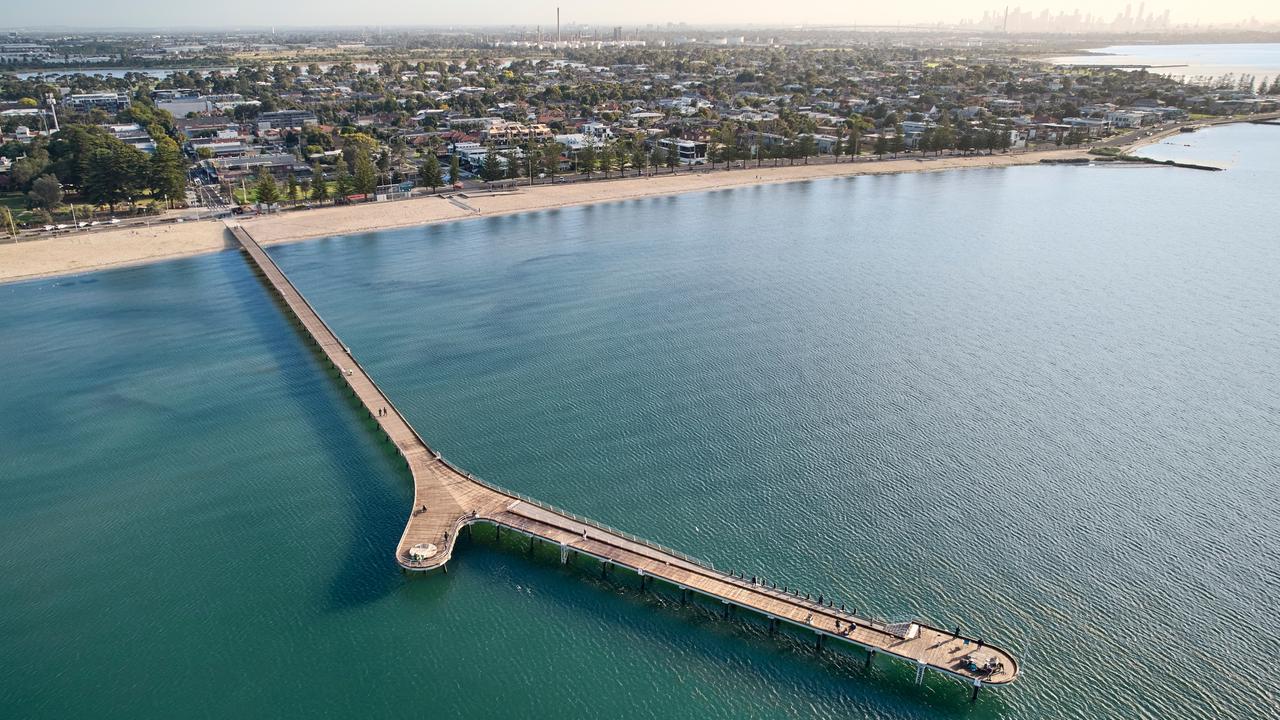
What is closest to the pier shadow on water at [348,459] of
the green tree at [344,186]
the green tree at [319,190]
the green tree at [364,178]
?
the green tree at [319,190]

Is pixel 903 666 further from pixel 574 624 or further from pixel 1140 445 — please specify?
pixel 1140 445

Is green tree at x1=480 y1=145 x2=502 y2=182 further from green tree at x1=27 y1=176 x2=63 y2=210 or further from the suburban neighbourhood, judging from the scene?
green tree at x1=27 y1=176 x2=63 y2=210

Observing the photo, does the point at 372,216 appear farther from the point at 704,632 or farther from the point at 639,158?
the point at 704,632

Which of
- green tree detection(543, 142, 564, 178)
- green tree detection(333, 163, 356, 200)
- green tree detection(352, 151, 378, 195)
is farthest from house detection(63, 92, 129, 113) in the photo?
green tree detection(543, 142, 564, 178)

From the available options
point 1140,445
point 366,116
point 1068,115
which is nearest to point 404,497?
point 1140,445

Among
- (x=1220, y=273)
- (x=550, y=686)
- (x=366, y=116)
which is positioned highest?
(x=366, y=116)

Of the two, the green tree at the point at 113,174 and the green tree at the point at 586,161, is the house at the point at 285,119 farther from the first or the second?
the green tree at the point at 586,161

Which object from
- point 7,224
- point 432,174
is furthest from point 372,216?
point 7,224
